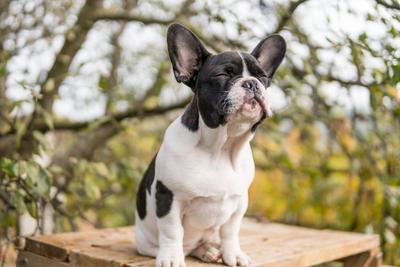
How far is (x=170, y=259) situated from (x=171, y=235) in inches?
3.2

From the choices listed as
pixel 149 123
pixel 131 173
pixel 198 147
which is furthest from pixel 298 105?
pixel 149 123

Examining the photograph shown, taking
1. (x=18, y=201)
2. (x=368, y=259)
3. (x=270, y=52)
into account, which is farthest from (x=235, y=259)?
(x=368, y=259)

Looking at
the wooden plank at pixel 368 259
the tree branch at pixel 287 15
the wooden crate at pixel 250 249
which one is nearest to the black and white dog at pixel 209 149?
the wooden crate at pixel 250 249

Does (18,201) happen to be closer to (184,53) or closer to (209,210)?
(209,210)

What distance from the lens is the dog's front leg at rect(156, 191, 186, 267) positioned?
1821mm

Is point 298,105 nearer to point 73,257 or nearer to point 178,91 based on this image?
point 178,91

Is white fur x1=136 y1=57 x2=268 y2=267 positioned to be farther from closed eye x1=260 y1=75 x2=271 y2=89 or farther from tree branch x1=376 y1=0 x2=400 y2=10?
tree branch x1=376 y1=0 x2=400 y2=10

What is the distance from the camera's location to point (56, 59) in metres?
3.36

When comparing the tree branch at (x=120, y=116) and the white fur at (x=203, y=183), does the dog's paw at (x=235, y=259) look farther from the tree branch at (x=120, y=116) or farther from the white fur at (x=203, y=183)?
the tree branch at (x=120, y=116)

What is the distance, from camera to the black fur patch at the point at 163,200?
1834mm

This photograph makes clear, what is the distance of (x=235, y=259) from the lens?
1.95 metres

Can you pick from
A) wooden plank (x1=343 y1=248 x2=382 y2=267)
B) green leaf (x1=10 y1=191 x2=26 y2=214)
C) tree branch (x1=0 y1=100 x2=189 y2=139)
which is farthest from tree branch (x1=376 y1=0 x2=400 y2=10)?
green leaf (x1=10 y1=191 x2=26 y2=214)

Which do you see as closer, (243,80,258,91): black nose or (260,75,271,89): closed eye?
(243,80,258,91): black nose

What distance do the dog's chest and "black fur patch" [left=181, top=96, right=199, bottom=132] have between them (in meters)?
0.25
